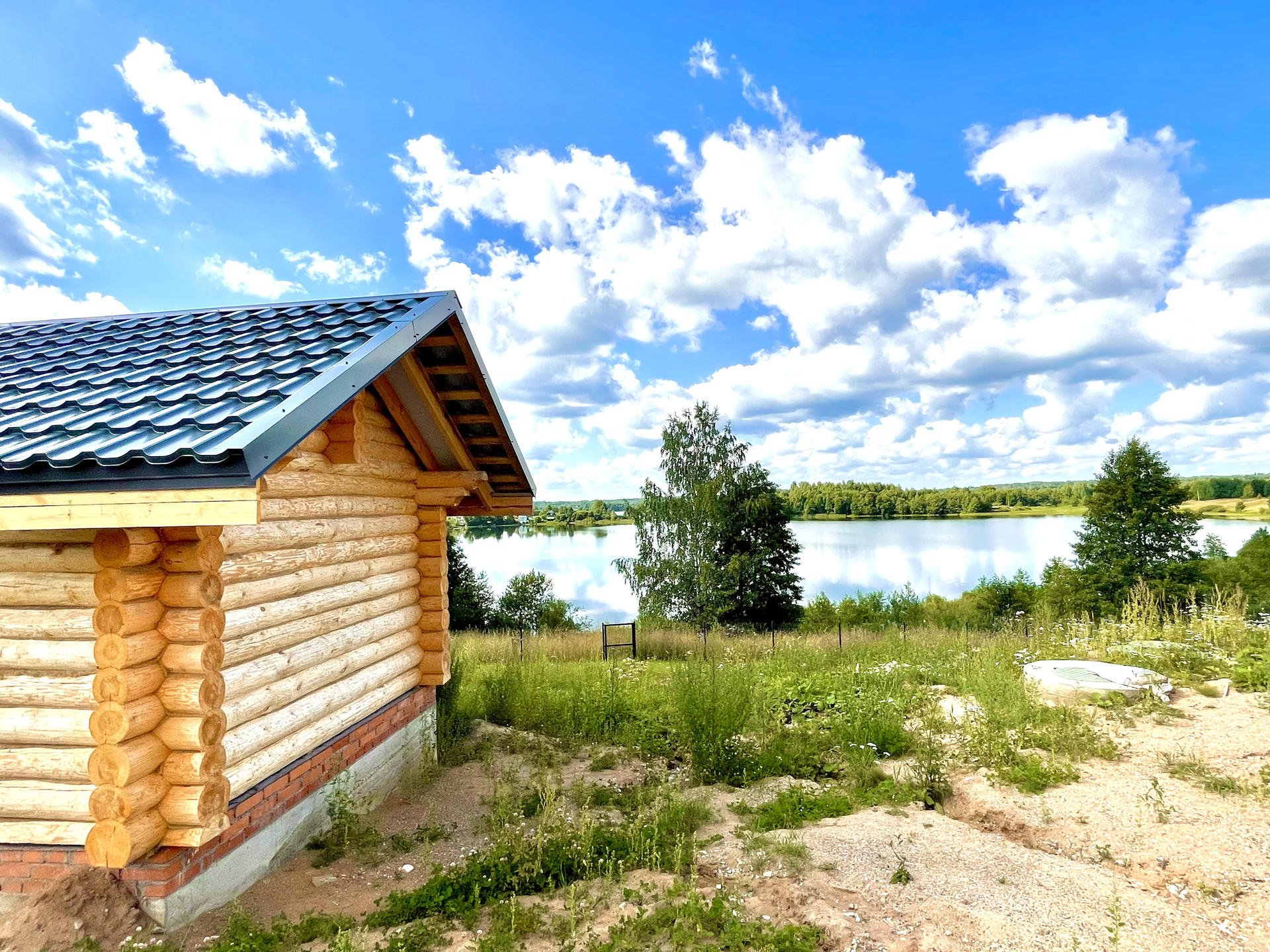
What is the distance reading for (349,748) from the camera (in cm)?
604

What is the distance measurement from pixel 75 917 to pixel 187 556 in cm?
211

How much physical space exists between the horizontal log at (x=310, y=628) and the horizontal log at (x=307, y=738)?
2.02ft

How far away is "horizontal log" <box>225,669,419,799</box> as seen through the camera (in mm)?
4574

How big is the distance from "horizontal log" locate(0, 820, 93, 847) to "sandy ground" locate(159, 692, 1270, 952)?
886 mm

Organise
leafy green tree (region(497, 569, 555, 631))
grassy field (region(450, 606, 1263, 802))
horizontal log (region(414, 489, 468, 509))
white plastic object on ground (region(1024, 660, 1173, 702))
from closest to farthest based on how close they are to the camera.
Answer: grassy field (region(450, 606, 1263, 802)) → horizontal log (region(414, 489, 468, 509)) → white plastic object on ground (region(1024, 660, 1173, 702)) → leafy green tree (region(497, 569, 555, 631))

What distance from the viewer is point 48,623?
12.9 ft

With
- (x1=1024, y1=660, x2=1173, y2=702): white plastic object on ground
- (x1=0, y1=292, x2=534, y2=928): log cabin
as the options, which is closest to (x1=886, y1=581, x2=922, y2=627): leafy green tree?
(x1=1024, y1=660, x2=1173, y2=702): white plastic object on ground

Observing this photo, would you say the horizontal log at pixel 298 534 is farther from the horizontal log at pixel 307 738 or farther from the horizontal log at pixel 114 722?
the horizontal log at pixel 307 738

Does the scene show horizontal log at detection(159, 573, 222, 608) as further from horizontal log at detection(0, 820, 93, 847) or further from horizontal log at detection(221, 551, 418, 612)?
horizontal log at detection(0, 820, 93, 847)

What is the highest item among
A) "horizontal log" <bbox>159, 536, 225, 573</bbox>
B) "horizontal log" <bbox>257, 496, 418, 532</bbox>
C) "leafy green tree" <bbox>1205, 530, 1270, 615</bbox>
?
"horizontal log" <bbox>257, 496, 418, 532</bbox>

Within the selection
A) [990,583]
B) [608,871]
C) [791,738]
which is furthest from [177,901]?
[990,583]

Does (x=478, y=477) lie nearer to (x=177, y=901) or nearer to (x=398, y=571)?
(x=398, y=571)

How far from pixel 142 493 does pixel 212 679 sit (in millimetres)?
1400

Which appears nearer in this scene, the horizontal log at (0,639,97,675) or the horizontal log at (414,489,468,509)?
the horizontal log at (0,639,97,675)
